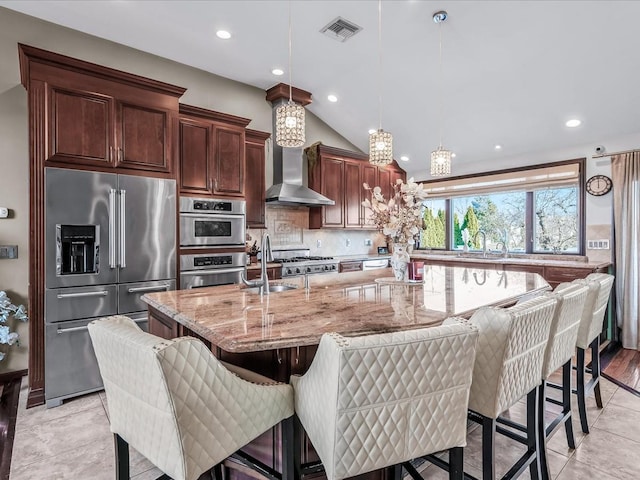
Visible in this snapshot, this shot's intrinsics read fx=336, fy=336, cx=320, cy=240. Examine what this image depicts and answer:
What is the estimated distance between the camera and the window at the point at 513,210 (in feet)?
14.5

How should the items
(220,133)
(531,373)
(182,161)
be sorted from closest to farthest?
1. (531,373)
2. (182,161)
3. (220,133)

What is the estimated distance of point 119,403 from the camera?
1151 mm

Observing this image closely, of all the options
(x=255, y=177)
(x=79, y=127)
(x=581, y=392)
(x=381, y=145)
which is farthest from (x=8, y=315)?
(x=581, y=392)

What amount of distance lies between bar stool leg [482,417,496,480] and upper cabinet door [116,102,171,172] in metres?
3.10

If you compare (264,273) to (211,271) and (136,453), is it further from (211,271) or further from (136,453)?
(211,271)

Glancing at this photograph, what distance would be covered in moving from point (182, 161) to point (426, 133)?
3375 millimetres

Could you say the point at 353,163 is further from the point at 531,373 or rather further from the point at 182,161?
the point at 531,373

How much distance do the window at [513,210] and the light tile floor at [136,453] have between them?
2585 millimetres

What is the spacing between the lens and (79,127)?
8.86 ft

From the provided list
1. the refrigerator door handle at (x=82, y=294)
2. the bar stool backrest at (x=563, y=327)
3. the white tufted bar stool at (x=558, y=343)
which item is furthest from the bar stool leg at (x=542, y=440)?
the refrigerator door handle at (x=82, y=294)

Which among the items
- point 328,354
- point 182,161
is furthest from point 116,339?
point 182,161

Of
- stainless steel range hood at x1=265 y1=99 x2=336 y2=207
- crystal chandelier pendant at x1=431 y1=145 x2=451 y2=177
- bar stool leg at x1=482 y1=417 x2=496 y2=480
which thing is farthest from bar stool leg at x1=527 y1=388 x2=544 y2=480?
stainless steel range hood at x1=265 y1=99 x2=336 y2=207

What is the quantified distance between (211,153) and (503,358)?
10.8 ft

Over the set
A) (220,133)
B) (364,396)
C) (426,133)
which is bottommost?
(364,396)
